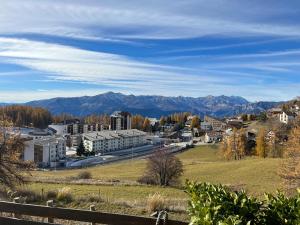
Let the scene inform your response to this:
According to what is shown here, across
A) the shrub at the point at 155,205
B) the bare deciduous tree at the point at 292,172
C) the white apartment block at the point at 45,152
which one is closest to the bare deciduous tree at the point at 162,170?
the bare deciduous tree at the point at 292,172

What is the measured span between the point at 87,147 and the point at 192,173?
92.3 metres

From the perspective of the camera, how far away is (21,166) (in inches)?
1110

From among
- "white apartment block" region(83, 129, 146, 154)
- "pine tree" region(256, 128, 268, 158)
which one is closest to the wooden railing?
"pine tree" region(256, 128, 268, 158)

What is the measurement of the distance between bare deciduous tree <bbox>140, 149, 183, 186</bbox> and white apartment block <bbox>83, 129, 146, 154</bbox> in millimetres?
104237

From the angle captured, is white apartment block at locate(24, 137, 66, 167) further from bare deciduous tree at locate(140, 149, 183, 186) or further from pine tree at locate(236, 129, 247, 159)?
bare deciduous tree at locate(140, 149, 183, 186)

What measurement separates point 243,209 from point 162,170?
43955 mm

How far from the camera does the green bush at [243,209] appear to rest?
5559 mm

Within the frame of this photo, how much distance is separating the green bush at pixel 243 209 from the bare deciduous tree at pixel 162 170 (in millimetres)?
42932

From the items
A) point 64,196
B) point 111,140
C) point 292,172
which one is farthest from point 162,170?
point 111,140

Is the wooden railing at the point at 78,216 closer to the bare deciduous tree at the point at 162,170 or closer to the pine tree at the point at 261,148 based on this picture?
the bare deciduous tree at the point at 162,170

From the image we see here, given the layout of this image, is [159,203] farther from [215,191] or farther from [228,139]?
[228,139]

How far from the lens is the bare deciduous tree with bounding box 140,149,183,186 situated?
4916cm

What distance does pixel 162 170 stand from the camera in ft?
162

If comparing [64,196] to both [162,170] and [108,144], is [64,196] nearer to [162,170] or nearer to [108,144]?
[162,170]
